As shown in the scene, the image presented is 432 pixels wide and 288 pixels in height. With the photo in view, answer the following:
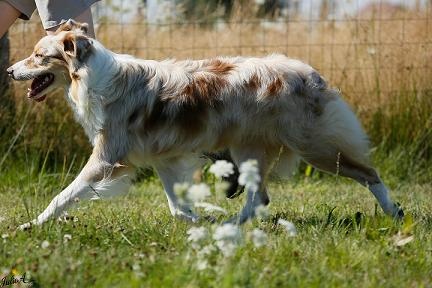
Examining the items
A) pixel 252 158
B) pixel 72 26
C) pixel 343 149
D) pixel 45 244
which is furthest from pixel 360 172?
pixel 45 244

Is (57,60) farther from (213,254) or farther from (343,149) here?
(213,254)

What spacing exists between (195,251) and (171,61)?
213 centimetres

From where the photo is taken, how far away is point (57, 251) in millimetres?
3822

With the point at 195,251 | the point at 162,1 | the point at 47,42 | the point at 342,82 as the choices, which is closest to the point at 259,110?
the point at 47,42

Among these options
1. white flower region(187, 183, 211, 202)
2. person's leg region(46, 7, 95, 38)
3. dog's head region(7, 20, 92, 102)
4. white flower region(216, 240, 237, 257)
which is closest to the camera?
white flower region(187, 183, 211, 202)

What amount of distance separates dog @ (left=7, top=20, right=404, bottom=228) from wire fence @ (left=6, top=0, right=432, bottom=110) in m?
3.19

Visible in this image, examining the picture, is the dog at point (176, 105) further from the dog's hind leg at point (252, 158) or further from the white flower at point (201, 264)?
the white flower at point (201, 264)

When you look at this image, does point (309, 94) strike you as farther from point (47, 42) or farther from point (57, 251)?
point (57, 251)

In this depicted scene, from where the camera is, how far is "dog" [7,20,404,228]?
17.8ft

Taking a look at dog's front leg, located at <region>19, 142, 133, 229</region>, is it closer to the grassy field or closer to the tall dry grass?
the grassy field

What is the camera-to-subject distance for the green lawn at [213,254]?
3.57 meters

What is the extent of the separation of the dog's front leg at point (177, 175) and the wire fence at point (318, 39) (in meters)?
3.18

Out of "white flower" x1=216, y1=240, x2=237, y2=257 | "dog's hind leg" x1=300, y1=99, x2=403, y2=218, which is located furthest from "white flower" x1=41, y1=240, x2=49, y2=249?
"dog's hind leg" x1=300, y1=99, x2=403, y2=218

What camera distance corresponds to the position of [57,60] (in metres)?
5.51
